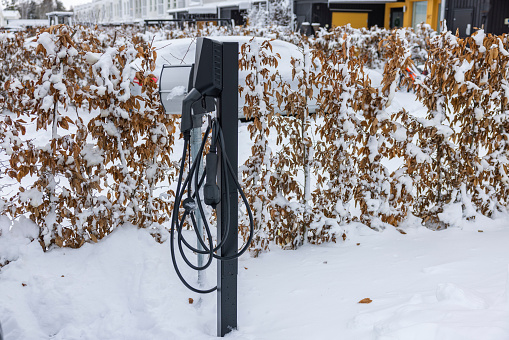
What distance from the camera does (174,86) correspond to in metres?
3.04

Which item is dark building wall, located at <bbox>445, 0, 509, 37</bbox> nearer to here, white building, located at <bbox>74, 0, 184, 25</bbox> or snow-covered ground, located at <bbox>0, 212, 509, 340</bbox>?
snow-covered ground, located at <bbox>0, 212, 509, 340</bbox>

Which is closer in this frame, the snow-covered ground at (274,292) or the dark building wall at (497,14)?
the snow-covered ground at (274,292)

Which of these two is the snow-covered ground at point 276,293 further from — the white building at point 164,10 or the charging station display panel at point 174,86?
the white building at point 164,10

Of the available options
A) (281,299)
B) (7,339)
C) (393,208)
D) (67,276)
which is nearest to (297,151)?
(393,208)

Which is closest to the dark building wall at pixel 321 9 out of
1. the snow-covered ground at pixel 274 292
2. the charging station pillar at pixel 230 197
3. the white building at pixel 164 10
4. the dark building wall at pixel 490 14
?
the white building at pixel 164 10

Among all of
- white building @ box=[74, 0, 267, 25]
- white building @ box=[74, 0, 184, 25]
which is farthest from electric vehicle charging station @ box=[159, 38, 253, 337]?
white building @ box=[74, 0, 184, 25]

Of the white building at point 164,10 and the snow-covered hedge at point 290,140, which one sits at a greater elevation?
the white building at point 164,10

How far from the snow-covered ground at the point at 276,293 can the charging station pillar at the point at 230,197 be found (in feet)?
0.51

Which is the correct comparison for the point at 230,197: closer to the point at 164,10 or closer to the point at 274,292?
the point at 274,292

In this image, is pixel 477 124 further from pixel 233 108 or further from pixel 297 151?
pixel 233 108

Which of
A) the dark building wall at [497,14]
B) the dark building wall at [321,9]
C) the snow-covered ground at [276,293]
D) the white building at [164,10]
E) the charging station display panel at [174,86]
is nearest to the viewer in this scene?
the snow-covered ground at [276,293]

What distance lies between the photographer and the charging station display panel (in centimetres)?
299

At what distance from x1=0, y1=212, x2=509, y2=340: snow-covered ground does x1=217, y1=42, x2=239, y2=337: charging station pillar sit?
6.1 inches

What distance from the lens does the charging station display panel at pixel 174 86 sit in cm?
299
